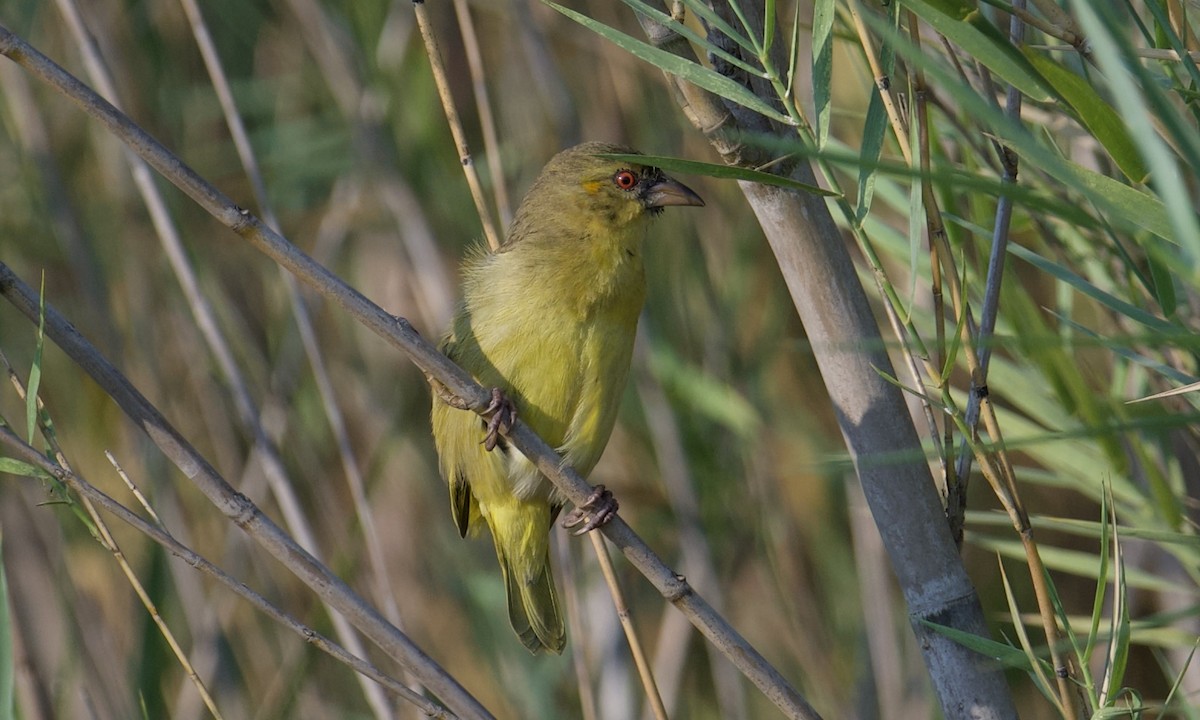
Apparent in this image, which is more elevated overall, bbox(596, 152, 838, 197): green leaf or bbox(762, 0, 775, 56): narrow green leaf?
bbox(762, 0, 775, 56): narrow green leaf

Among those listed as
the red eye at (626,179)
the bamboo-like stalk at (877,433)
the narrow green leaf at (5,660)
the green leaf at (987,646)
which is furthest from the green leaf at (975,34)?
the red eye at (626,179)

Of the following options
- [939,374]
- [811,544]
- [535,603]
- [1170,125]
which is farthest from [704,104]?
[811,544]

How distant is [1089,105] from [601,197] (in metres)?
1.65

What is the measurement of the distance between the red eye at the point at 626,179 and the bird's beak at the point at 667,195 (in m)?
0.04

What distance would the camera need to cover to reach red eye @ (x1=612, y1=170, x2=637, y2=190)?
9.85 ft

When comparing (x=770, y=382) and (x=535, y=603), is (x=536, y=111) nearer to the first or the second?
(x=770, y=382)

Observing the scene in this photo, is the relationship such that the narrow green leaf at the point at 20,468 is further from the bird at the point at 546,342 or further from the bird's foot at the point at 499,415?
→ the bird at the point at 546,342

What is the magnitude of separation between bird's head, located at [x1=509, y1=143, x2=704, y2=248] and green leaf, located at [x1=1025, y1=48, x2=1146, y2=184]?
1.45 meters

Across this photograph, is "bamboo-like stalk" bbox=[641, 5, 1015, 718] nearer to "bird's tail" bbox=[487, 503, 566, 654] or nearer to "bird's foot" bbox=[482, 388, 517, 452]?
"bird's foot" bbox=[482, 388, 517, 452]

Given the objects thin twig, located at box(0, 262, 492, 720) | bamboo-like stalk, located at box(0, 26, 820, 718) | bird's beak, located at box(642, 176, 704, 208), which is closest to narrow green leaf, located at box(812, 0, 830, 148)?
bamboo-like stalk, located at box(0, 26, 820, 718)

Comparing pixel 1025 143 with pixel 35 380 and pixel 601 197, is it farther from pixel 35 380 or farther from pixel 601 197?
pixel 601 197

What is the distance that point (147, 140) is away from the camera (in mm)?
1575

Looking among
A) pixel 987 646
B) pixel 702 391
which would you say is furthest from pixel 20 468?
pixel 702 391

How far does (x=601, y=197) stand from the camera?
9.84 feet
